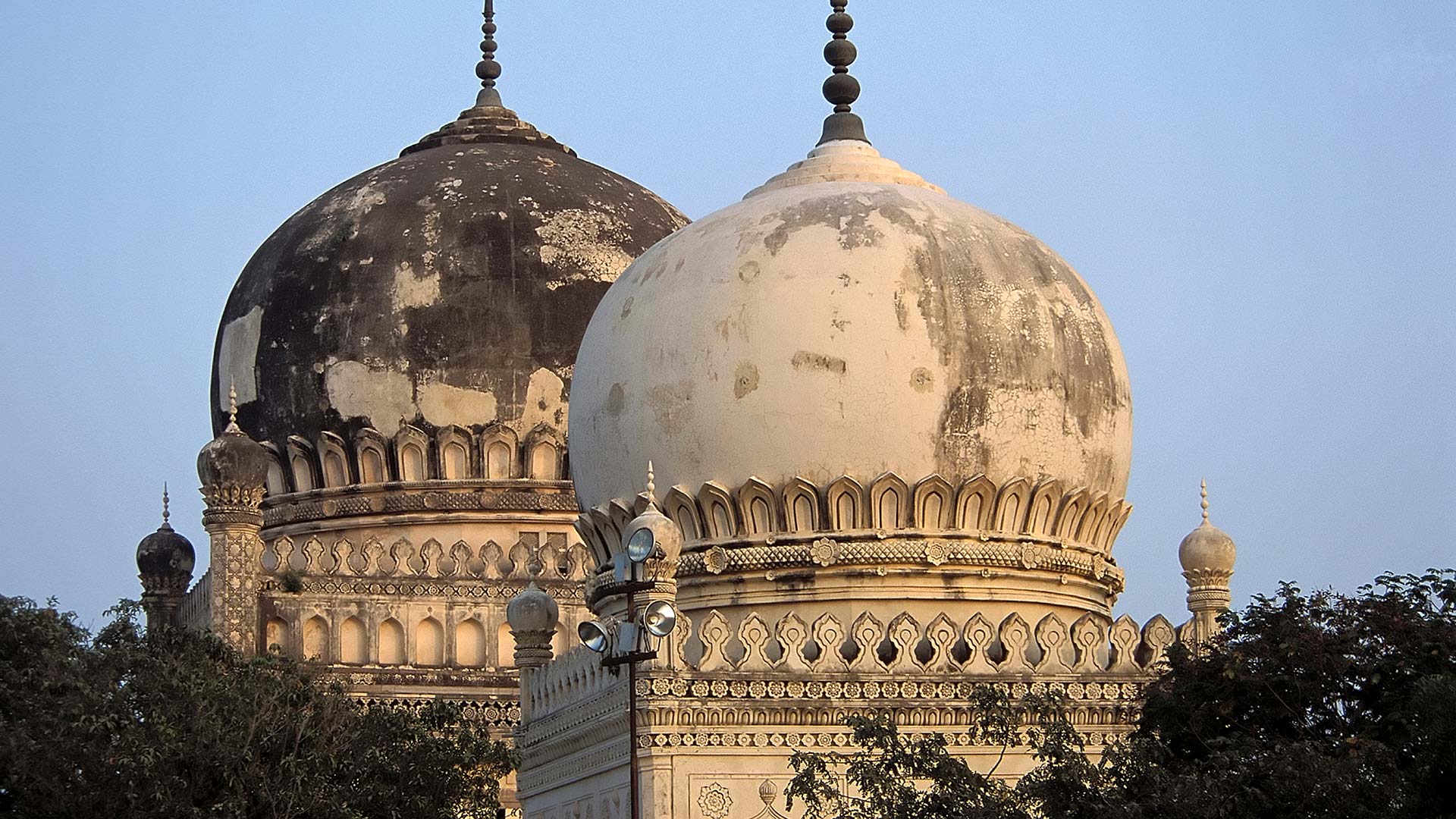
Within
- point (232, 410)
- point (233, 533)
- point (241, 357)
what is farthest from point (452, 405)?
point (233, 533)

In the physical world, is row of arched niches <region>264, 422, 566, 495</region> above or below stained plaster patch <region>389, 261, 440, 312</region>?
below

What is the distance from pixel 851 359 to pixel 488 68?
14.1 m

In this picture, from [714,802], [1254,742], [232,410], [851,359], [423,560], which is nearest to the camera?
[1254,742]

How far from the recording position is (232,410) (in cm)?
2939

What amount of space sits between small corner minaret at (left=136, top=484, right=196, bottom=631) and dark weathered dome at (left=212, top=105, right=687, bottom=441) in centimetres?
164

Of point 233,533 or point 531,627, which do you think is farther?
point 233,533

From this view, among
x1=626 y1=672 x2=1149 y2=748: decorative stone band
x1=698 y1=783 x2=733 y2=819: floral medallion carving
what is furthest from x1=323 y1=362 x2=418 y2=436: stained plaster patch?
x1=698 y1=783 x2=733 y2=819: floral medallion carving

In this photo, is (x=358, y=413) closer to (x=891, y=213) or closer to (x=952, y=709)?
(x=891, y=213)

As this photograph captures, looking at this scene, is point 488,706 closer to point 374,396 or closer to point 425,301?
point 374,396

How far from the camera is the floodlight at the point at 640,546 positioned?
61.9 feet

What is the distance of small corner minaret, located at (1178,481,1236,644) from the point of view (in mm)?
22812

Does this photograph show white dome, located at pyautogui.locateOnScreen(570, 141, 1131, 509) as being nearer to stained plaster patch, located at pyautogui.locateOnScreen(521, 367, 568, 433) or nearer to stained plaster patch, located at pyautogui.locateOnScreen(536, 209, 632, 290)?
stained plaster patch, located at pyautogui.locateOnScreen(521, 367, 568, 433)

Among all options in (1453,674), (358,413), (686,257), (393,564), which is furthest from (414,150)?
(1453,674)

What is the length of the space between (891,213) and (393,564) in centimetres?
886
